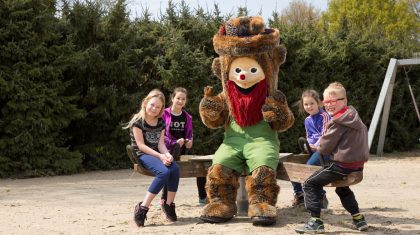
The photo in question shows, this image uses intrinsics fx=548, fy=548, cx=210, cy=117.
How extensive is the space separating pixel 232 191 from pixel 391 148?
10816 millimetres

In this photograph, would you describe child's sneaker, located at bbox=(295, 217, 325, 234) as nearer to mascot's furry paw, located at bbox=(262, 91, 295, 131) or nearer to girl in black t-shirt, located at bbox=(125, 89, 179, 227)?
mascot's furry paw, located at bbox=(262, 91, 295, 131)

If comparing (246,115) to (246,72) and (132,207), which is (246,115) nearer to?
(246,72)

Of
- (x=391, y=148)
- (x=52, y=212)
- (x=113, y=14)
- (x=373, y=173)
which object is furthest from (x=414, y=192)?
(x=391, y=148)

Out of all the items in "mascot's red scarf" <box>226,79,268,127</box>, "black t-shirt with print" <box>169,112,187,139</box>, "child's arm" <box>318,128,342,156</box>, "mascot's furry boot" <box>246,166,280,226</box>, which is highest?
"mascot's red scarf" <box>226,79,268,127</box>

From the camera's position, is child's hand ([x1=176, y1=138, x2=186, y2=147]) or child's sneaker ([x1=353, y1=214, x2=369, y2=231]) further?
child's hand ([x1=176, y1=138, x2=186, y2=147])

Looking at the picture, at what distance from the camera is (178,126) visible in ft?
22.4

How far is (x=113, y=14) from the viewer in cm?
1108

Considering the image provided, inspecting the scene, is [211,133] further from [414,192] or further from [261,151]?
[261,151]

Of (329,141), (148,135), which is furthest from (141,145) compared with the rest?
(329,141)

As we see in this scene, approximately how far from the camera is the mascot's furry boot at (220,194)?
552 cm

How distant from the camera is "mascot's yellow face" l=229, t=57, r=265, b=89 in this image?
5852 millimetres

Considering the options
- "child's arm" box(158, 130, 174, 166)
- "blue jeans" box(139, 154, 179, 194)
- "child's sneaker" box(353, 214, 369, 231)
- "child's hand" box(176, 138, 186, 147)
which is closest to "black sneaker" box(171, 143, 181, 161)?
"child's hand" box(176, 138, 186, 147)

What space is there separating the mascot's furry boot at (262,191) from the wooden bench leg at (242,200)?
2.27 feet

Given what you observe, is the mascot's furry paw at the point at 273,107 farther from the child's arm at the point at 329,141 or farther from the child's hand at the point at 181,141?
the child's hand at the point at 181,141
